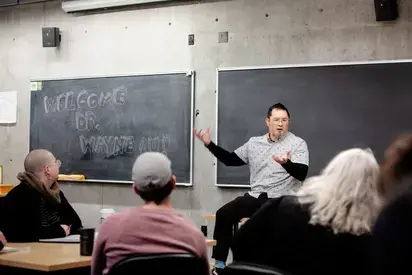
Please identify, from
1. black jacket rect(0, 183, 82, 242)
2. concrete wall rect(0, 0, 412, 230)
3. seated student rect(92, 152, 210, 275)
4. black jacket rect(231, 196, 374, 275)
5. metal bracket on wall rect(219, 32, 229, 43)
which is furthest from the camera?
metal bracket on wall rect(219, 32, 229, 43)

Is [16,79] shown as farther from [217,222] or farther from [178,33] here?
[217,222]

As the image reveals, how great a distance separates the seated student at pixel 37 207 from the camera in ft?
11.6

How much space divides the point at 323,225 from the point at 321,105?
325 cm

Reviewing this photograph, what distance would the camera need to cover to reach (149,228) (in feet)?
7.70

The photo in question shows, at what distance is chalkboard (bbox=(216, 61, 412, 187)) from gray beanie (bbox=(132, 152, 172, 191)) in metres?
3.04

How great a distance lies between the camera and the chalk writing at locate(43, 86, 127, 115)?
631 centimetres

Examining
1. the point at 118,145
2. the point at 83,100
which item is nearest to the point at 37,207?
the point at 118,145

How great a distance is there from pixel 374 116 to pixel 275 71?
3.16 feet

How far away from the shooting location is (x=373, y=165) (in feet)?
7.57

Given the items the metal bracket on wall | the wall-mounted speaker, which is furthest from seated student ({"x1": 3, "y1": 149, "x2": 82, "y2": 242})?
the wall-mounted speaker

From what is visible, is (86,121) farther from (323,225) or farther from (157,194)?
(323,225)

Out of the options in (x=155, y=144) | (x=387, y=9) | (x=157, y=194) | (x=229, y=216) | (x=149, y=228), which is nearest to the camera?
(x=149, y=228)

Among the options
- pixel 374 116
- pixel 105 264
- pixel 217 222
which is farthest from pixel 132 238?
pixel 374 116

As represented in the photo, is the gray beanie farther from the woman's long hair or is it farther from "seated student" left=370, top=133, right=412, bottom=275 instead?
"seated student" left=370, top=133, right=412, bottom=275
